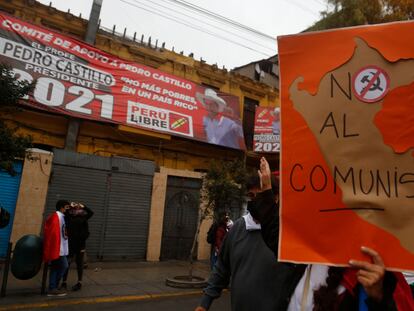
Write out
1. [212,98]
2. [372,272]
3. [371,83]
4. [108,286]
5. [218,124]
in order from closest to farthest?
[372,272]
[371,83]
[108,286]
[218,124]
[212,98]

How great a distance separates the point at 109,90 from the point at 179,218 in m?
5.50


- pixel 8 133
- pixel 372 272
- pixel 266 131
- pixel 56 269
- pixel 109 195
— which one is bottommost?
pixel 56 269

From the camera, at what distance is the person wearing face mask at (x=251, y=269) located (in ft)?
7.74

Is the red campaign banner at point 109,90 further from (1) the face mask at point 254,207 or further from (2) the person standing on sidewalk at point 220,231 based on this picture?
(1) the face mask at point 254,207

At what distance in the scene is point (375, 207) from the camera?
5.11ft

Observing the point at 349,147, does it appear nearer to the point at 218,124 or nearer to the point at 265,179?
the point at 265,179

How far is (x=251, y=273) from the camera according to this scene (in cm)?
252

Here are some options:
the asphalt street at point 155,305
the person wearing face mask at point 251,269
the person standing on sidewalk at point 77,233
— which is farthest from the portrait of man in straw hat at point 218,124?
the person wearing face mask at point 251,269

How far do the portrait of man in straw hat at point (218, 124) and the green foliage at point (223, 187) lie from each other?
470cm

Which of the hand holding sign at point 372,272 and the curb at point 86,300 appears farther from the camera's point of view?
the curb at point 86,300

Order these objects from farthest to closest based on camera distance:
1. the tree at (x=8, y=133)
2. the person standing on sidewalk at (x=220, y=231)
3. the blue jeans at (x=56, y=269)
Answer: the person standing on sidewalk at (x=220, y=231), the blue jeans at (x=56, y=269), the tree at (x=8, y=133)

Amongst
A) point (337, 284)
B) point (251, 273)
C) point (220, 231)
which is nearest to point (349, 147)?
point (337, 284)

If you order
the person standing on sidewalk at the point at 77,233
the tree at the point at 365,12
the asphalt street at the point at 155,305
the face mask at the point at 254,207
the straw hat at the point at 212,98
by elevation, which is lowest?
the asphalt street at the point at 155,305

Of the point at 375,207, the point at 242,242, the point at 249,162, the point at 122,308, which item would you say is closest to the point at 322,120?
the point at 375,207
